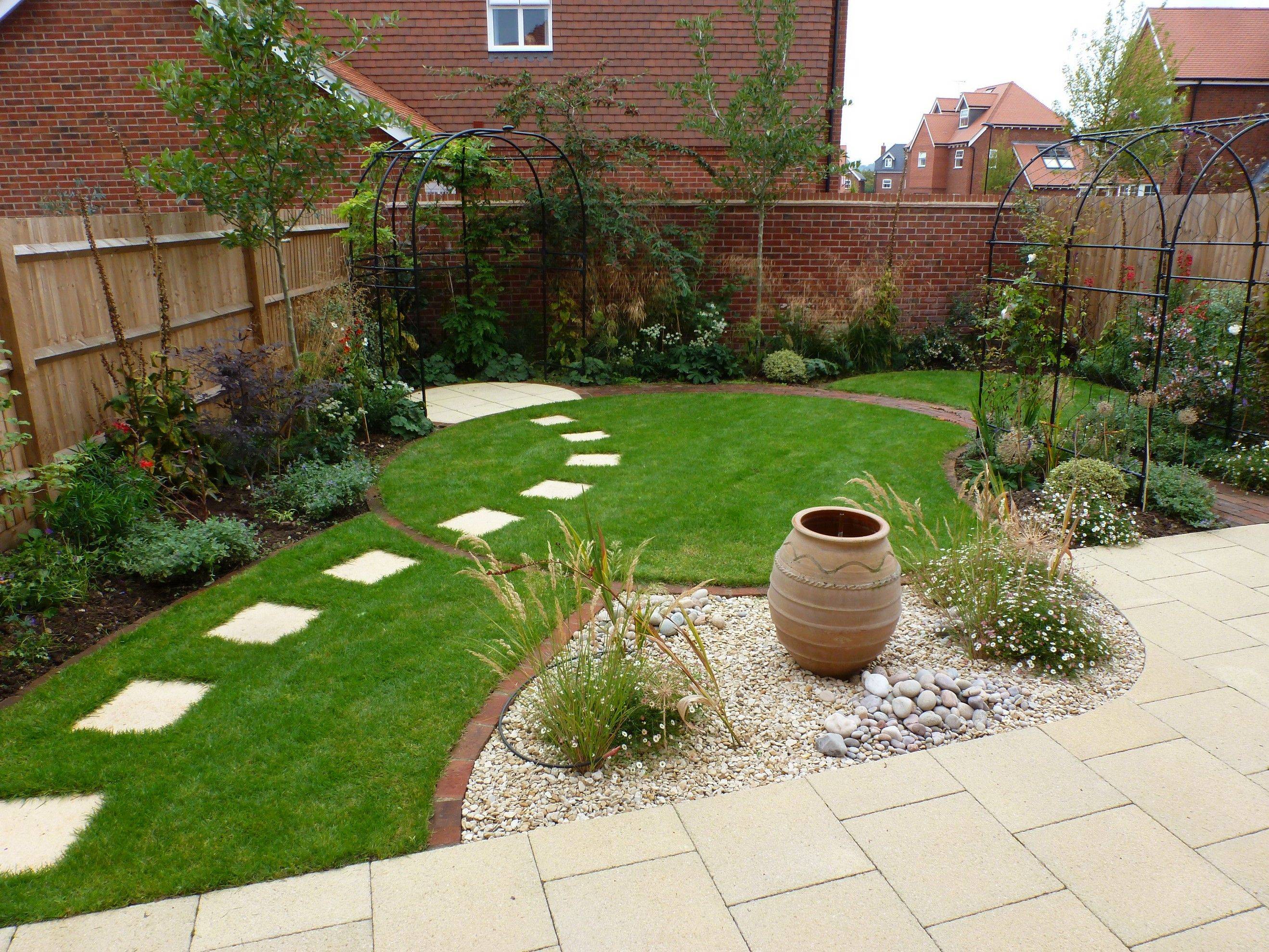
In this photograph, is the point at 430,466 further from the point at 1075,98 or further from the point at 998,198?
the point at 1075,98

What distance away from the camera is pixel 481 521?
543cm

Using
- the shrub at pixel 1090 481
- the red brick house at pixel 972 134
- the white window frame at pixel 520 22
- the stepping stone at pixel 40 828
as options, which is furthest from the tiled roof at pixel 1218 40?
the stepping stone at pixel 40 828

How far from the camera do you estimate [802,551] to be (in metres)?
3.46

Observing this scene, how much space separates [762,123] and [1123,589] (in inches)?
262

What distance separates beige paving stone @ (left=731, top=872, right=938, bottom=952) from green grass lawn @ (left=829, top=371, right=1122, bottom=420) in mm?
6162

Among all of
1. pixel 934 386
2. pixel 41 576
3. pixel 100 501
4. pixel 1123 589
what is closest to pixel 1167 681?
pixel 1123 589

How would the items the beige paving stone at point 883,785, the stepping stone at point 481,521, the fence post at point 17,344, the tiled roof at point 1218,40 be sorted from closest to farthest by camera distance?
1. the beige paving stone at point 883,785
2. the fence post at point 17,344
3. the stepping stone at point 481,521
4. the tiled roof at point 1218,40

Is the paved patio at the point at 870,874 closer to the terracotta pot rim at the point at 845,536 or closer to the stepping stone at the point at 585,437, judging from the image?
the terracotta pot rim at the point at 845,536

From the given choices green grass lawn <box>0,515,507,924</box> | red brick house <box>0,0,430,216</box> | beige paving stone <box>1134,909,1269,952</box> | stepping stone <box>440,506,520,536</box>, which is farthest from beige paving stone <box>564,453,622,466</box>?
red brick house <box>0,0,430,216</box>

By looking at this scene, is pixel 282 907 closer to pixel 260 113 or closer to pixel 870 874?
pixel 870 874

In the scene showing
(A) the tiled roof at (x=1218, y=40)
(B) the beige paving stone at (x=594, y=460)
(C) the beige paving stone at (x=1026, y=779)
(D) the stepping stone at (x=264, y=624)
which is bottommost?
(C) the beige paving stone at (x=1026, y=779)

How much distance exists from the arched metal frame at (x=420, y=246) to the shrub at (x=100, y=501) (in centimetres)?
339

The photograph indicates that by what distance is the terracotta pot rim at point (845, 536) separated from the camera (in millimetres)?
3373

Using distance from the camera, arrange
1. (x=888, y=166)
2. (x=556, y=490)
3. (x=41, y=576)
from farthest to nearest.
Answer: (x=888, y=166)
(x=556, y=490)
(x=41, y=576)
